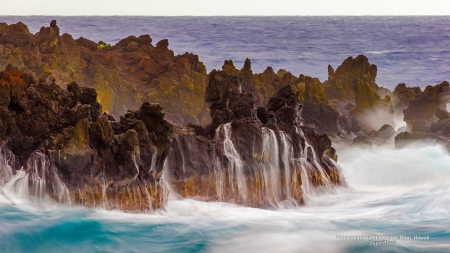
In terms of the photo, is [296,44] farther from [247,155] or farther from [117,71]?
[247,155]

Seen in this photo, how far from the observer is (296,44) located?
1854 inches

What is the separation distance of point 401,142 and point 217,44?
82.0ft

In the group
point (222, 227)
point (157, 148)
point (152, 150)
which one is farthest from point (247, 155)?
point (152, 150)

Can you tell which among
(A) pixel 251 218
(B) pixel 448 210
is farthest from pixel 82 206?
(B) pixel 448 210

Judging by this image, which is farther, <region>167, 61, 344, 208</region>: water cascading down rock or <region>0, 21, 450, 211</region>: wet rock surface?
<region>167, 61, 344, 208</region>: water cascading down rock

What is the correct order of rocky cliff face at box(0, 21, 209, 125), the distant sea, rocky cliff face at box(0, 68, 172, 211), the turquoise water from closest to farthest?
the turquoise water
rocky cliff face at box(0, 68, 172, 211)
rocky cliff face at box(0, 21, 209, 125)
the distant sea

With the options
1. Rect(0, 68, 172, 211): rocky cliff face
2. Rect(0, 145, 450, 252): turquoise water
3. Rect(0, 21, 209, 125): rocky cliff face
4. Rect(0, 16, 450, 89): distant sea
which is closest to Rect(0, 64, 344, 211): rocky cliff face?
Rect(0, 68, 172, 211): rocky cliff face

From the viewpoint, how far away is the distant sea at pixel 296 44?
38.4m

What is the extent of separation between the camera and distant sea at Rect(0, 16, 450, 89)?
38.4 m

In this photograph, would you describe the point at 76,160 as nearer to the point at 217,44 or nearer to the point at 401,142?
the point at 401,142

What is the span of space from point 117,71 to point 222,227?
1249cm

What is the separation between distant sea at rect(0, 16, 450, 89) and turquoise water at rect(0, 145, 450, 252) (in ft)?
76.1

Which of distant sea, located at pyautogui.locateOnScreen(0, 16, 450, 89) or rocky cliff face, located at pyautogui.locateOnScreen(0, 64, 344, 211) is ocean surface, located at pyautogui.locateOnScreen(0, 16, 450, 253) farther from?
distant sea, located at pyautogui.locateOnScreen(0, 16, 450, 89)

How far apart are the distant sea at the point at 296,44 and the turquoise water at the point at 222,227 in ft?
76.1
